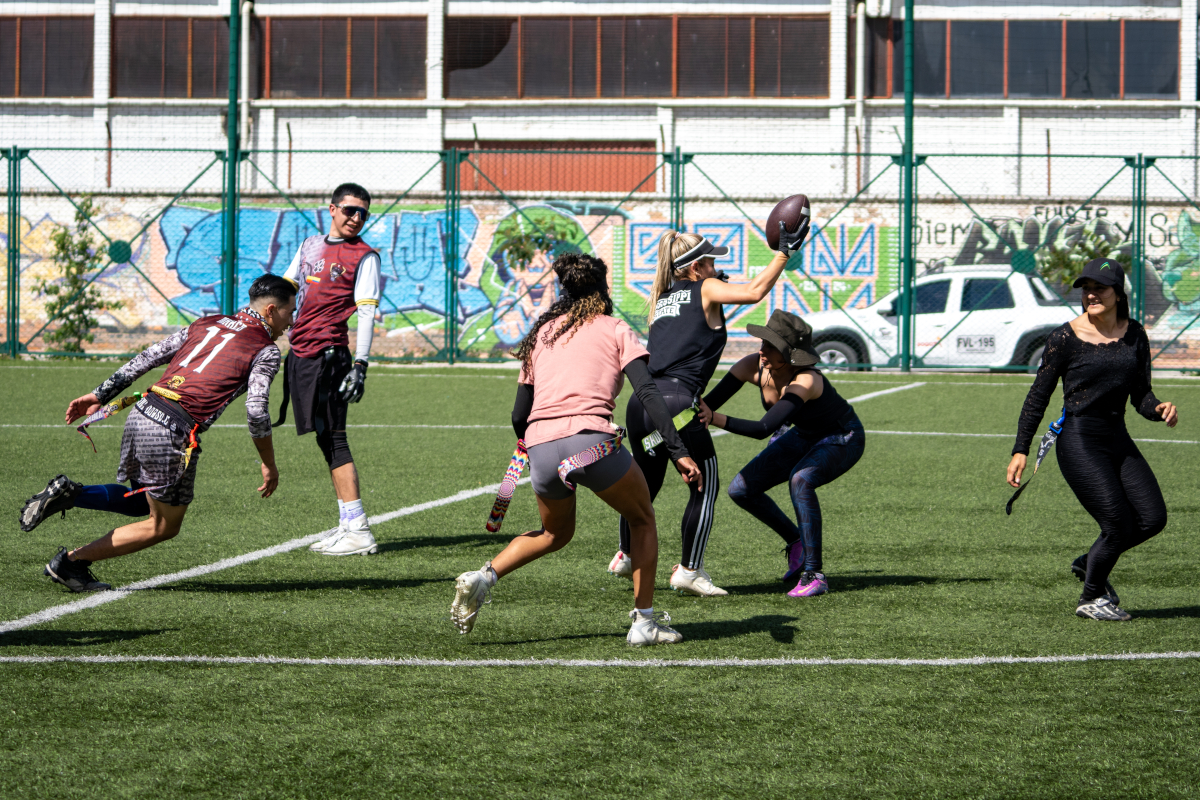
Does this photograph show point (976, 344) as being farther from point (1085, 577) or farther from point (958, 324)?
point (1085, 577)

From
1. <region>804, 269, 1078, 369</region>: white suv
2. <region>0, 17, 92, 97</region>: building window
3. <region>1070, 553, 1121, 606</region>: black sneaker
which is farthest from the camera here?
<region>0, 17, 92, 97</region>: building window

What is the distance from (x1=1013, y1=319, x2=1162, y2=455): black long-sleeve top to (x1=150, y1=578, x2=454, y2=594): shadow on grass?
116 inches

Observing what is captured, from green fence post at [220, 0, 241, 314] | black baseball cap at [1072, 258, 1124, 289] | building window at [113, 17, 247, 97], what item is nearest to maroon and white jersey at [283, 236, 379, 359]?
black baseball cap at [1072, 258, 1124, 289]

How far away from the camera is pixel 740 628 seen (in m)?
6.05

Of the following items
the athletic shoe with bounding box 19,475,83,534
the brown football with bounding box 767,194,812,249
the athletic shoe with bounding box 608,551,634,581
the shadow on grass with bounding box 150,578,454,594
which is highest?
the brown football with bounding box 767,194,812,249

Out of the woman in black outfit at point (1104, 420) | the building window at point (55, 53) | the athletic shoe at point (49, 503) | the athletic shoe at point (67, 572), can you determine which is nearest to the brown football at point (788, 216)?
the woman in black outfit at point (1104, 420)

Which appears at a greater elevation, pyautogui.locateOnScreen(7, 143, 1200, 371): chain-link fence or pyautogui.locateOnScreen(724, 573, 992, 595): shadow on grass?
pyautogui.locateOnScreen(7, 143, 1200, 371): chain-link fence

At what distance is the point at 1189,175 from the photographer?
3400 cm

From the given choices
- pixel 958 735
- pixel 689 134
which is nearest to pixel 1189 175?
pixel 689 134

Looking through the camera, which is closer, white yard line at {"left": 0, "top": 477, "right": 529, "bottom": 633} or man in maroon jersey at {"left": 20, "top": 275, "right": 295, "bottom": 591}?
white yard line at {"left": 0, "top": 477, "right": 529, "bottom": 633}

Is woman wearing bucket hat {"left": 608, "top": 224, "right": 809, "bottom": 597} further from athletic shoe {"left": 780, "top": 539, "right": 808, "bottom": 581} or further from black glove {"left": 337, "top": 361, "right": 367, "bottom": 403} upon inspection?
black glove {"left": 337, "top": 361, "right": 367, "bottom": 403}

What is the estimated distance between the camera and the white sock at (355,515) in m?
7.79

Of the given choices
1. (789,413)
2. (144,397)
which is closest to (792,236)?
(789,413)

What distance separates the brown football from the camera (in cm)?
670
